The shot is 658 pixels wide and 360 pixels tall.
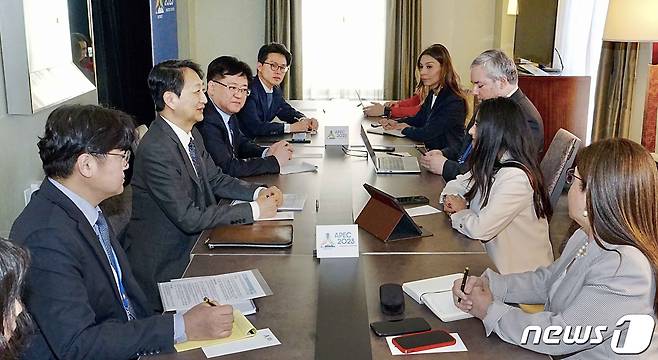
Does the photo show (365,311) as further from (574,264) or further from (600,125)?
(600,125)

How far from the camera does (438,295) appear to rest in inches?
74.5

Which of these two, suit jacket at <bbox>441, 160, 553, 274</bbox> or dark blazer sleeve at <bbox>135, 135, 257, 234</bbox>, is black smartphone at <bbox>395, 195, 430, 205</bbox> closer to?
suit jacket at <bbox>441, 160, 553, 274</bbox>

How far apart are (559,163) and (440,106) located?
1.20 m

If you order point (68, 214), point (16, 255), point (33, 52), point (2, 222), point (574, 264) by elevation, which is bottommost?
point (2, 222)

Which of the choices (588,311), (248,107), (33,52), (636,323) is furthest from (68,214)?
(248,107)

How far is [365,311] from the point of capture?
1.85 m

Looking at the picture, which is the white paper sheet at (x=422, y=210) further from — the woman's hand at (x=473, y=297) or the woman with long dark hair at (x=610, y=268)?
the woman with long dark hair at (x=610, y=268)

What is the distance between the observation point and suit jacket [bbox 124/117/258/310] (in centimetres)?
256

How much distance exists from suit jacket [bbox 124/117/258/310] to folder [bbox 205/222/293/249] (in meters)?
0.08

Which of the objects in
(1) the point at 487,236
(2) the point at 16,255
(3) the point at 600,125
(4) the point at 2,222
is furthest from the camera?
(3) the point at 600,125

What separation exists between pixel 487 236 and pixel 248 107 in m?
2.43

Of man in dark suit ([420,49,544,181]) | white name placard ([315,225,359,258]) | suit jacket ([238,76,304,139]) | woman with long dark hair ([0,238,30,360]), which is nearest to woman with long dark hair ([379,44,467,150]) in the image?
man in dark suit ([420,49,544,181])

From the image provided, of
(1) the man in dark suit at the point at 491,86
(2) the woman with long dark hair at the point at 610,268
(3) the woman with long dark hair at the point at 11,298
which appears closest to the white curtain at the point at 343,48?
(1) the man in dark suit at the point at 491,86

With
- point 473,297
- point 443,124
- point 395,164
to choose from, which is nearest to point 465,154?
point 395,164
